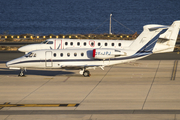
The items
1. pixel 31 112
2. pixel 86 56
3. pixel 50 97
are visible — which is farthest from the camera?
pixel 86 56

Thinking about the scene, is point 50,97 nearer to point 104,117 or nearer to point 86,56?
point 104,117

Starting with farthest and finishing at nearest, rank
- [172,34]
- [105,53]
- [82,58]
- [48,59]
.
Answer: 1. [172,34]
2. [48,59]
3. [82,58]
4. [105,53]

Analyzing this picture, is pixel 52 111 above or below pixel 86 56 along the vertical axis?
below

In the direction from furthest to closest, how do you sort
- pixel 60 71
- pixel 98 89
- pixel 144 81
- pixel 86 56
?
pixel 60 71 < pixel 86 56 < pixel 144 81 < pixel 98 89

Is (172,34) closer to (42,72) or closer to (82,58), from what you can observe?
(82,58)

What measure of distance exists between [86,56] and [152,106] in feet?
35.7

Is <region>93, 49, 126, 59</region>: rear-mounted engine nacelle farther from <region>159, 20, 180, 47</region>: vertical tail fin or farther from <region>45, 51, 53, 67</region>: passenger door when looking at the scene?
<region>159, 20, 180, 47</region>: vertical tail fin

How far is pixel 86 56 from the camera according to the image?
2970cm

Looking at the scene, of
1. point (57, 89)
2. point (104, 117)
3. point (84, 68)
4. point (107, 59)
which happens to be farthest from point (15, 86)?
point (104, 117)

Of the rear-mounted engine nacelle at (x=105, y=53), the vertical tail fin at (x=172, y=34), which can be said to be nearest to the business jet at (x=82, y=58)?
the rear-mounted engine nacelle at (x=105, y=53)

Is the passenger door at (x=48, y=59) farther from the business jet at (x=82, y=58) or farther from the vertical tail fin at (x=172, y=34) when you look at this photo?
the vertical tail fin at (x=172, y=34)

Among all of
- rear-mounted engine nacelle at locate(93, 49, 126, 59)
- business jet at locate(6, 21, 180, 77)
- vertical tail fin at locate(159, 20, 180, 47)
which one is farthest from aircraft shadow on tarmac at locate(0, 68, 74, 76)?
vertical tail fin at locate(159, 20, 180, 47)

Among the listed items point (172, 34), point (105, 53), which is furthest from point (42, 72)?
point (172, 34)

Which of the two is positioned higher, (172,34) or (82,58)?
(172,34)
